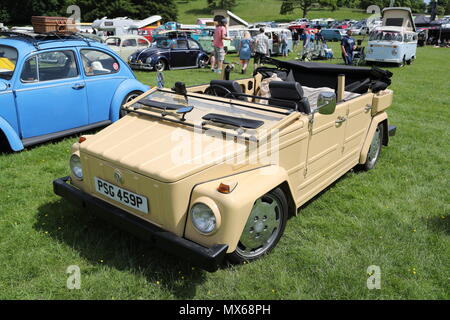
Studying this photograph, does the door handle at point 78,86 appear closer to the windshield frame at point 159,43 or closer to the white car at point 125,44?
the windshield frame at point 159,43

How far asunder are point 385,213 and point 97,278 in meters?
3.23

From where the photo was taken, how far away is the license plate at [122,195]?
316cm

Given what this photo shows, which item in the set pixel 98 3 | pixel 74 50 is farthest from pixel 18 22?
pixel 74 50

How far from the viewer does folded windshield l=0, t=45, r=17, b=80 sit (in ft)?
19.1

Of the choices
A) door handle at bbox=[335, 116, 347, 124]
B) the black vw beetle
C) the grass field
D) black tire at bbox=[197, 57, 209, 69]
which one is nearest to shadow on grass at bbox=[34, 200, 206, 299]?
the grass field

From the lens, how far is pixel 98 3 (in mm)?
56344

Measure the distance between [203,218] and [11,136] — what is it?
4.16 meters

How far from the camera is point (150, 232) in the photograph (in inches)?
119

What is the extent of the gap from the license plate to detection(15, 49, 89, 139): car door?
10.1 feet

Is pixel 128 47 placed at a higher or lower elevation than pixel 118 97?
higher

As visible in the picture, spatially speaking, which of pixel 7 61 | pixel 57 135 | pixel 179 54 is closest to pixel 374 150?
pixel 57 135

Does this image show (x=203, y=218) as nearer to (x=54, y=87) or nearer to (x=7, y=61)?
(x=54, y=87)

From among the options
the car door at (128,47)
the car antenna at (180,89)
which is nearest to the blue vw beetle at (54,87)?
the car antenna at (180,89)
